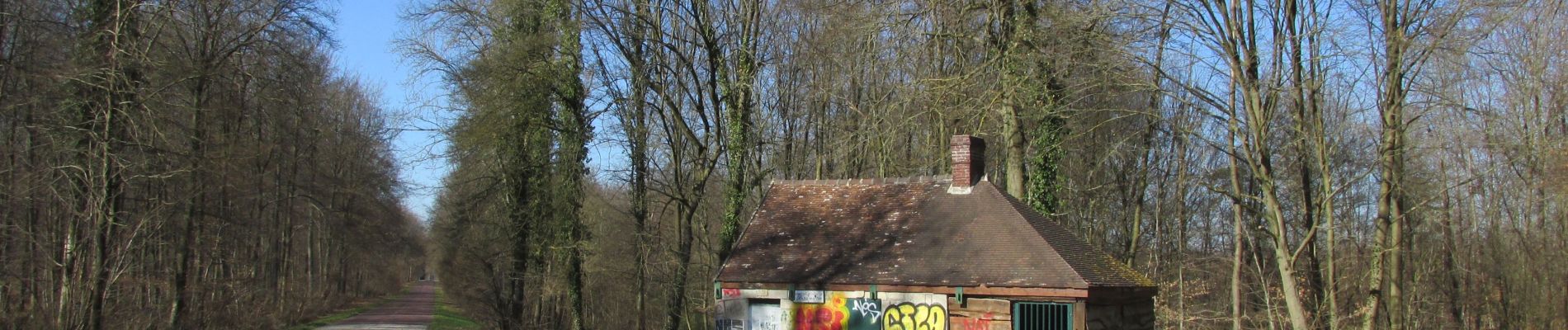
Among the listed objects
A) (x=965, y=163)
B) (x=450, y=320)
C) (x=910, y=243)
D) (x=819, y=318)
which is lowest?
(x=450, y=320)

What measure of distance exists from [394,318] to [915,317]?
2499cm

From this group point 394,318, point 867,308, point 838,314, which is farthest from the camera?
point 394,318

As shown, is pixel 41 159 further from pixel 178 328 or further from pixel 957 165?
pixel 957 165

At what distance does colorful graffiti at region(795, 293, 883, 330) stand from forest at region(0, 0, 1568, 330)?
161 inches

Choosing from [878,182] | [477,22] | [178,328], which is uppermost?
[477,22]

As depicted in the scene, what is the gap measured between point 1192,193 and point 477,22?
2119 cm

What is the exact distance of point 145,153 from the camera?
18.1m

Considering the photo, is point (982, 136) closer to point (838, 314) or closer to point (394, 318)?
point (838, 314)

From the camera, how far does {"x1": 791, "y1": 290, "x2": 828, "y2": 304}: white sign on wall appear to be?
1580 centimetres

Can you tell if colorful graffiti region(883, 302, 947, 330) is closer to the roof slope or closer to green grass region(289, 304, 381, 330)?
the roof slope

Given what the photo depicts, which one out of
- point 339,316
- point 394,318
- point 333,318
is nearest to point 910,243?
point 394,318

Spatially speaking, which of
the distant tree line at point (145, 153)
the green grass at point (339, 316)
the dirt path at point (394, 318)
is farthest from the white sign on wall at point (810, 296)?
the green grass at point (339, 316)

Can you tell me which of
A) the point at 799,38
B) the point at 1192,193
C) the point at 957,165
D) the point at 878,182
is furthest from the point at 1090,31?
the point at 1192,193

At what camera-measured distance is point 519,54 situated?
75.2ft
